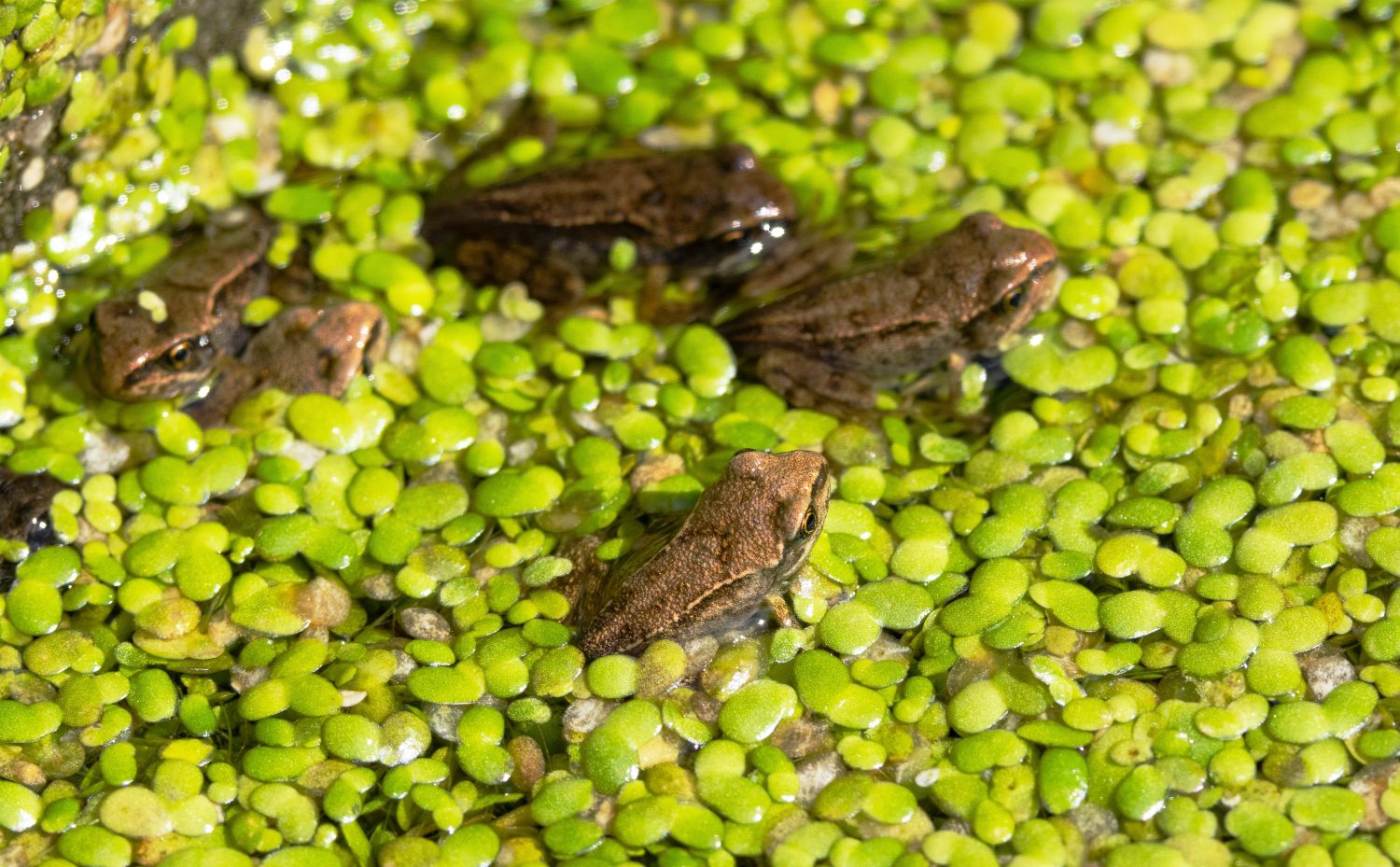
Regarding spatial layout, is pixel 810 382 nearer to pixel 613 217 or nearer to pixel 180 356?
pixel 613 217

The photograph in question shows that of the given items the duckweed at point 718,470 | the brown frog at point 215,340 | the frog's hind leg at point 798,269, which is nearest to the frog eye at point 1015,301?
the duckweed at point 718,470

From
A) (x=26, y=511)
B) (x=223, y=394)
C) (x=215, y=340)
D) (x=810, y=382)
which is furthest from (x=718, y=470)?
(x=26, y=511)

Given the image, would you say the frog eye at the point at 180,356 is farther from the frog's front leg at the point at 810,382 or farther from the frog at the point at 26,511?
the frog's front leg at the point at 810,382

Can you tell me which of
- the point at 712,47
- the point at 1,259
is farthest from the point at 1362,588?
→ the point at 1,259

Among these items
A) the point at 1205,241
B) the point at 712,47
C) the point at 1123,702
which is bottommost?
the point at 1123,702

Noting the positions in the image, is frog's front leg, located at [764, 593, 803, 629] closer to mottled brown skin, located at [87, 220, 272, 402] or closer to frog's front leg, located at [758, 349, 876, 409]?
frog's front leg, located at [758, 349, 876, 409]

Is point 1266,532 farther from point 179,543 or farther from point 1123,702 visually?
point 179,543
